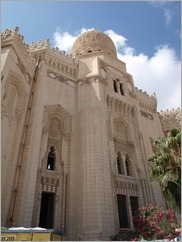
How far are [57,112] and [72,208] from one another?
736cm

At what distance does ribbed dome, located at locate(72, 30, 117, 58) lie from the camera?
26031mm

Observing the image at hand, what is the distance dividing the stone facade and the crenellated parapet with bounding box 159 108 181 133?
3093mm

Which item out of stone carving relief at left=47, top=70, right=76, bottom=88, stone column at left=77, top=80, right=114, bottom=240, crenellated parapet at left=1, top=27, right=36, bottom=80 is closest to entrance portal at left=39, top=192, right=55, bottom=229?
stone column at left=77, top=80, right=114, bottom=240

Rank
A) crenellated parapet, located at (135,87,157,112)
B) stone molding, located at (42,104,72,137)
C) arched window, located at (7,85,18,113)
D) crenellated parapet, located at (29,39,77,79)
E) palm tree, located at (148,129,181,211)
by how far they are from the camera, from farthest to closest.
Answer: crenellated parapet, located at (135,87,157,112) < crenellated parapet, located at (29,39,77,79) < stone molding, located at (42,104,72,137) < arched window, located at (7,85,18,113) < palm tree, located at (148,129,181,211)

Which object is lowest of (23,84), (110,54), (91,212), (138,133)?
(91,212)

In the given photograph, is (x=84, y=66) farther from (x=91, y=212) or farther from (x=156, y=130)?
(x=91, y=212)

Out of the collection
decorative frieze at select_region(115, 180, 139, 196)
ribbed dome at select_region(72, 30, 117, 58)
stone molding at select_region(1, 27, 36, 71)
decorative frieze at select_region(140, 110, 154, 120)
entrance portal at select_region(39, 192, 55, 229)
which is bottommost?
entrance portal at select_region(39, 192, 55, 229)

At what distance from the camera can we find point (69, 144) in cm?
1741

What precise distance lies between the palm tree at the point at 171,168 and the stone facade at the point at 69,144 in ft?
12.9

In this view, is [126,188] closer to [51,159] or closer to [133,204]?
[133,204]

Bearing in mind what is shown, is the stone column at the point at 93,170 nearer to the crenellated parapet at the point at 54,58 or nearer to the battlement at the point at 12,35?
the crenellated parapet at the point at 54,58

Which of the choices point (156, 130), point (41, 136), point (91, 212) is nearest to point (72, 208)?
point (91, 212)

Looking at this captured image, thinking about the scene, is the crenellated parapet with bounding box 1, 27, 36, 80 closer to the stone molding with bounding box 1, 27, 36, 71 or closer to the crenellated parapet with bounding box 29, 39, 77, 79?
the stone molding with bounding box 1, 27, 36, 71

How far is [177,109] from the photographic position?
88.9 feet
